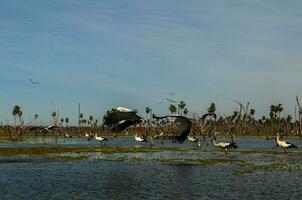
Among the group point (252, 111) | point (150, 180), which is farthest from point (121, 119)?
point (252, 111)

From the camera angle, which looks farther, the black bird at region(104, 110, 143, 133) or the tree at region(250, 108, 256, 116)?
the tree at region(250, 108, 256, 116)

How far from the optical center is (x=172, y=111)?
150375 mm

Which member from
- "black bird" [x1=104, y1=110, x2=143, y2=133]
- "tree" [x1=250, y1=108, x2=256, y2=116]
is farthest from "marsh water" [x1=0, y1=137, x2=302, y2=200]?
"tree" [x1=250, y1=108, x2=256, y2=116]

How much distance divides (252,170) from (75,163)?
13.5 metres

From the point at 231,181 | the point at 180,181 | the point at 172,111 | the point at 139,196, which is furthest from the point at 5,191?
the point at 172,111

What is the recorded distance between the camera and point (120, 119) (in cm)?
2589

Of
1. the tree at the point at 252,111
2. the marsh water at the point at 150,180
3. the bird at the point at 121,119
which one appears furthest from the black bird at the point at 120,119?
the tree at the point at 252,111

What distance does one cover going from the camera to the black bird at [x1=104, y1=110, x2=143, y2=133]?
25.2 m

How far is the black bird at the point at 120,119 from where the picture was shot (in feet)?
82.8

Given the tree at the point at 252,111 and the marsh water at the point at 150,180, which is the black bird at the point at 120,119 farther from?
the tree at the point at 252,111

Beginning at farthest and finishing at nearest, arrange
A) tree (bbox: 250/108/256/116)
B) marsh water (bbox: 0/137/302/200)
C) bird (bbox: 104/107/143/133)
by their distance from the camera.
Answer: tree (bbox: 250/108/256/116) < bird (bbox: 104/107/143/133) < marsh water (bbox: 0/137/302/200)

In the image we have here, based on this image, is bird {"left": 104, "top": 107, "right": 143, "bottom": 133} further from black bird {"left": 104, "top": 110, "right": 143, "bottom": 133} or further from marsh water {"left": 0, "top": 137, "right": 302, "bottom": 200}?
marsh water {"left": 0, "top": 137, "right": 302, "bottom": 200}

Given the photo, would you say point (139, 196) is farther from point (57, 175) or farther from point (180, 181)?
point (57, 175)

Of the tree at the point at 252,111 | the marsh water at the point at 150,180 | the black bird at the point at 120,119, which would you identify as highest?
the tree at the point at 252,111
